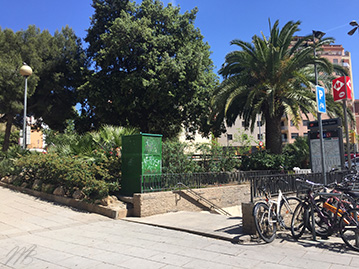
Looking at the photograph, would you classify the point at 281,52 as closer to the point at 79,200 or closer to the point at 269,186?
the point at 269,186

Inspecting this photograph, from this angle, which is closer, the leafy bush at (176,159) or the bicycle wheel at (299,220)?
the bicycle wheel at (299,220)

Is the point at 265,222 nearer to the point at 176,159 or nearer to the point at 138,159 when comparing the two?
the point at 138,159

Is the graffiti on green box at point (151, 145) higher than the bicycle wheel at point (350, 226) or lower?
higher

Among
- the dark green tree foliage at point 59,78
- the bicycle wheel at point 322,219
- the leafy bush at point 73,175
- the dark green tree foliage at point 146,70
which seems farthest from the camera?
the dark green tree foliage at point 59,78

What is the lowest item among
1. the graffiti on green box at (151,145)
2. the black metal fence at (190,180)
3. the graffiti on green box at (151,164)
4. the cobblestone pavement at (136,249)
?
the cobblestone pavement at (136,249)

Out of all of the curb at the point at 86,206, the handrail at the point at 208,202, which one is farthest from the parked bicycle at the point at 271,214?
the handrail at the point at 208,202

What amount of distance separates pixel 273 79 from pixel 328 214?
37.9ft

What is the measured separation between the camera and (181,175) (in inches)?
408

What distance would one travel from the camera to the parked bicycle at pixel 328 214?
5207 mm

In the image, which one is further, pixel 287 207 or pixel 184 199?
pixel 184 199

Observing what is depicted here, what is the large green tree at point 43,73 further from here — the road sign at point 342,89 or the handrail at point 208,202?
the road sign at point 342,89

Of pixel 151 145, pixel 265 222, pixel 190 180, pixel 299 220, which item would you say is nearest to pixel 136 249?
pixel 265 222

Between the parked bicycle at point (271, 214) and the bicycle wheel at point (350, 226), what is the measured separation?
101 centimetres

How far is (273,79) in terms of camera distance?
16016 mm
